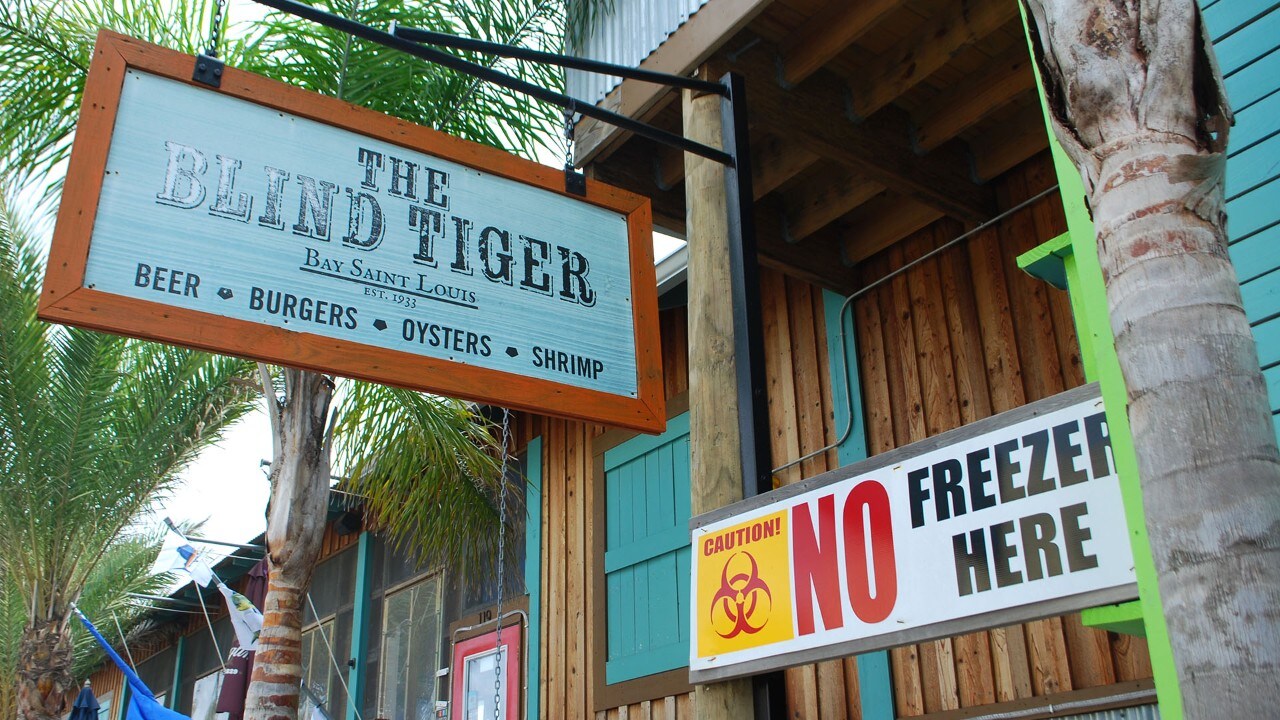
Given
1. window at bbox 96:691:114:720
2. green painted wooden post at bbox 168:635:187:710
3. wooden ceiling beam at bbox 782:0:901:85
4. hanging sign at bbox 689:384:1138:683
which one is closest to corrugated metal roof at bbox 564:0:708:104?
wooden ceiling beam at bbox 782:0:901:85

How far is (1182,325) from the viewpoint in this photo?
1.63 metres

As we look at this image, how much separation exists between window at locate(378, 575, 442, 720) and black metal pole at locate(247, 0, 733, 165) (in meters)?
6.61

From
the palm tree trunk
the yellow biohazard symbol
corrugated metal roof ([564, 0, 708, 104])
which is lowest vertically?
the yellow biohazard symbol

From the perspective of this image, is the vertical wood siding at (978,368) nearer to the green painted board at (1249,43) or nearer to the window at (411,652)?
the green painted board at (1249,43)

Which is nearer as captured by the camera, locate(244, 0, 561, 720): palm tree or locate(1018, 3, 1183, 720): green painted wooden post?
locate(1018, 3, 1183, 720): green painted wooden post

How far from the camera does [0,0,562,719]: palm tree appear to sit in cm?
683

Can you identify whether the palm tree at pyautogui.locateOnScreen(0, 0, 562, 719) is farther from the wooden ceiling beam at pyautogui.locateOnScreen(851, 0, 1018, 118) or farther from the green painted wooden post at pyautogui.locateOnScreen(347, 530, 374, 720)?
the green painted wooden post at pyautogui.locateOnScreen(347, 530, 374, 720)

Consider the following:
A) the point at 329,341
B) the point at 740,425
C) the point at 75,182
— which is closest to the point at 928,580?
the point at 740,425

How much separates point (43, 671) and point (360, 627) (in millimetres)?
2707

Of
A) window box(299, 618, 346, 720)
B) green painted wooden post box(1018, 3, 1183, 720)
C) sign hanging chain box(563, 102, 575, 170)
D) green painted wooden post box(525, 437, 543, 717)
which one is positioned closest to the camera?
green painted wooden post box(1018, 3, 1183, 720)

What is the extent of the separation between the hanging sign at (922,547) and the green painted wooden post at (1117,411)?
0.09 meters

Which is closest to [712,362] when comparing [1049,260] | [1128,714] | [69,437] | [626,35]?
[1049,260]

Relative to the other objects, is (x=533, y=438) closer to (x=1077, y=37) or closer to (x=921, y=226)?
(x=921, y=226)

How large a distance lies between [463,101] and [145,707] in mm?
6241
